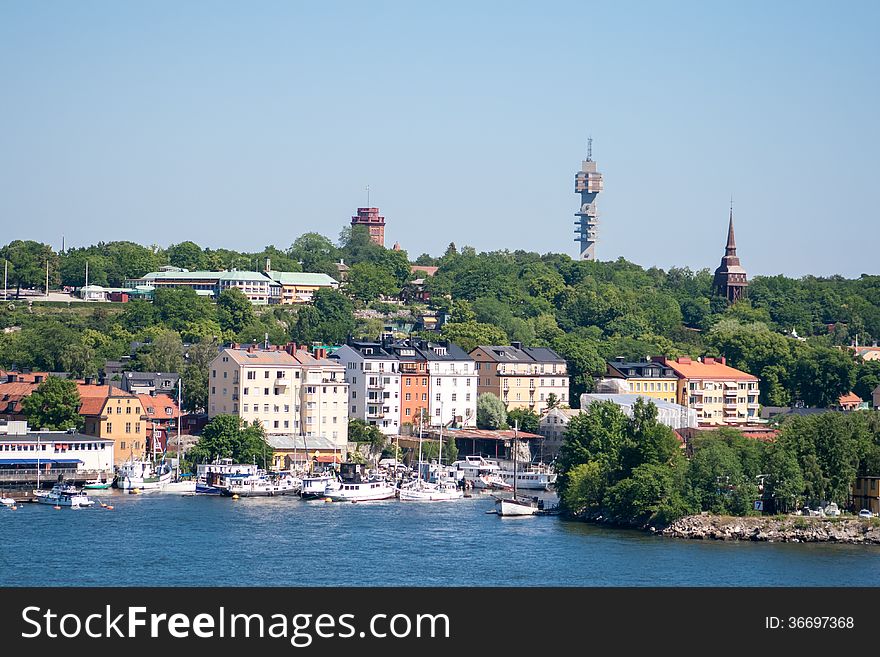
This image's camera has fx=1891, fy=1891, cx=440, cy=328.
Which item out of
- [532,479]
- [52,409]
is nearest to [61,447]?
[52,409]

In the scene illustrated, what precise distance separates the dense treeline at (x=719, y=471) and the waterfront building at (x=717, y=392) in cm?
2348

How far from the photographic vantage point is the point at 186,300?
7838 cm

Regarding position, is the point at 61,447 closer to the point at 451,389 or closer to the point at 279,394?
the point at 279,394

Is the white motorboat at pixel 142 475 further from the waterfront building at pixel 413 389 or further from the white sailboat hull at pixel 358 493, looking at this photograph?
the waterfront building at pixel 413 389

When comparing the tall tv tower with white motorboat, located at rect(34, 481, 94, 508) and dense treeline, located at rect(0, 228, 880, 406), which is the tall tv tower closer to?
dense treeline, located at rect(0, 228, 880, 406)

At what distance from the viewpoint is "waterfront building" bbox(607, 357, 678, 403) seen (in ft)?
224

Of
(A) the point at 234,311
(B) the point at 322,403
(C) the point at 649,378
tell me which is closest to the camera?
(B) the point at 322,403

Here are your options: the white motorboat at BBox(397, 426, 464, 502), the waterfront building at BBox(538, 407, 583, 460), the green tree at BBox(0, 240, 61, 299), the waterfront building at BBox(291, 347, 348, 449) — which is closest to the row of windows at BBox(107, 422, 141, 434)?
the waterfront building at BBox(291, 347, 348, 449)

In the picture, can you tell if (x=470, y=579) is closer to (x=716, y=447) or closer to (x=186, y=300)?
(x=716, y=447)

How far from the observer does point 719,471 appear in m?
Answer: 41.2

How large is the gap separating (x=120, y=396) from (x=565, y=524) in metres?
15.7

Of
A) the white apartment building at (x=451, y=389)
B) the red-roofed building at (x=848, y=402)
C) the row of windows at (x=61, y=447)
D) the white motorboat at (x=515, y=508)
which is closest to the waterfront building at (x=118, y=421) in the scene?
the row of windows at (x=61, y=447)

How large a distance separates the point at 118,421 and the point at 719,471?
19.2m
